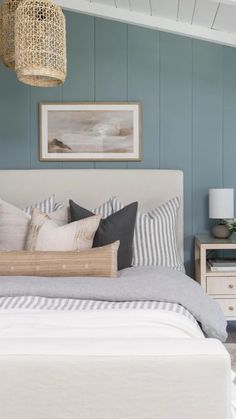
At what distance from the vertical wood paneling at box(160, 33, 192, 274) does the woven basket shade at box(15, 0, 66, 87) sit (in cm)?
141

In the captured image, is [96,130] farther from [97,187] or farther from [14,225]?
[14,225]

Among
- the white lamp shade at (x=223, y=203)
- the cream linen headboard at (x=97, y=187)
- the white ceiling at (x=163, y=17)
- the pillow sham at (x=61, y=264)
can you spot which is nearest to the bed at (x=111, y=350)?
the pillow sham at (x=61, y=264)

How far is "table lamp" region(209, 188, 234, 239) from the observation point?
3318mm

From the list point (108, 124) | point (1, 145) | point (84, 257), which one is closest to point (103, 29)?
point (108, 124)

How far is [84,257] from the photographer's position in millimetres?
2246

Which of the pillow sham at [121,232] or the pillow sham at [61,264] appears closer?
the pillow sham at [61,264]

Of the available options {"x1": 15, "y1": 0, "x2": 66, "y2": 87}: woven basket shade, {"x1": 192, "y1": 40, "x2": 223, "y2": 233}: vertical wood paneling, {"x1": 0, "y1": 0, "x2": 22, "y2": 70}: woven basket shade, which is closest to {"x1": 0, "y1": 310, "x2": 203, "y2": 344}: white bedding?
{"x1": 15, "y1": 0, "x2": 66, "y2": 87}: woven basket shade

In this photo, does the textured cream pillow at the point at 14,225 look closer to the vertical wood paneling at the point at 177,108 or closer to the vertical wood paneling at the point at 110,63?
the vertical wood paneling at the point at 110,63

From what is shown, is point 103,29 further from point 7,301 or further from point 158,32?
point 7,301

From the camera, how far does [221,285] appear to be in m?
3.16

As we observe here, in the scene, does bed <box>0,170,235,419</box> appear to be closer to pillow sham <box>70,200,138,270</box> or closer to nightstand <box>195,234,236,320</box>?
pillow sham <box>70,200,138,270</box>

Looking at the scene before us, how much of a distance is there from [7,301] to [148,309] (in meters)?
0.57

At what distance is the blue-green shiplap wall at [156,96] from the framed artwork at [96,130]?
59 mm

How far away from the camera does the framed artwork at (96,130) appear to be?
359 centimetres
